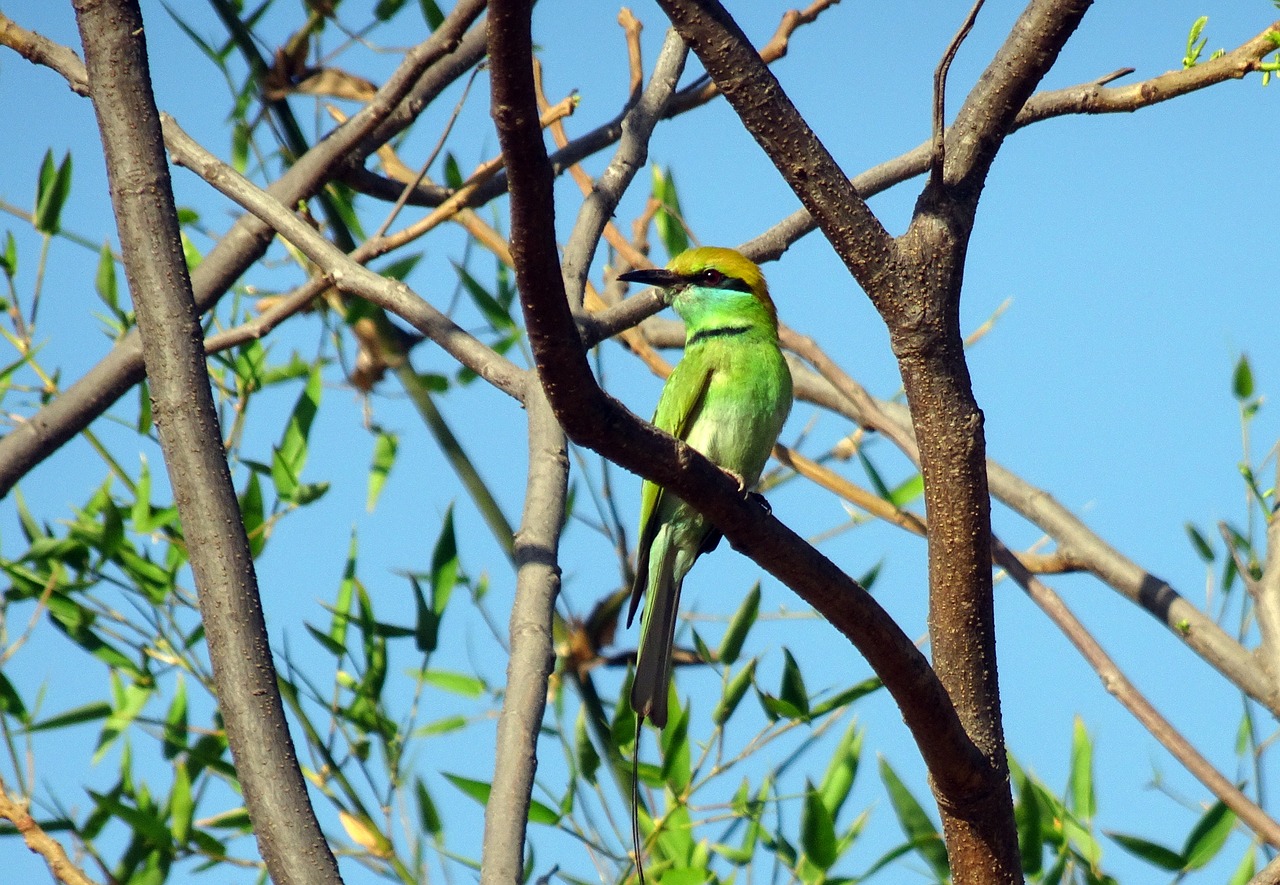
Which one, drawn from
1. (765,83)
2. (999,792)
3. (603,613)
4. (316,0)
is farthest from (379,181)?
(999,792)

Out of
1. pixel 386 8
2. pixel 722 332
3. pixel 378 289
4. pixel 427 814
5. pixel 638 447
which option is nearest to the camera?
pixel 638 447

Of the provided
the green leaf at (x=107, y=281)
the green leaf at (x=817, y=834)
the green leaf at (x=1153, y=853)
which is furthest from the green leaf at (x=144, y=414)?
the green leaf at (x=1153, y=853)

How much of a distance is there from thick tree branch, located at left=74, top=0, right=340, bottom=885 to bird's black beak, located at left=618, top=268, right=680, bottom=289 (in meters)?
1.66

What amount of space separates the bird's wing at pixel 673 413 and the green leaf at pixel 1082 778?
3.65ft

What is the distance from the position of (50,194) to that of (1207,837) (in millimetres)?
3180

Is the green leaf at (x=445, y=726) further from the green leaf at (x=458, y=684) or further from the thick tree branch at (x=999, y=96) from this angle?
the thick tree branch at (x=999, y=96)

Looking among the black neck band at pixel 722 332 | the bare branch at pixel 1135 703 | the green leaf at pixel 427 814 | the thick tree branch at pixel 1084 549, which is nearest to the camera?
the bare branch at pixel 1135 703

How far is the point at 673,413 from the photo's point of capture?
3.52 meters

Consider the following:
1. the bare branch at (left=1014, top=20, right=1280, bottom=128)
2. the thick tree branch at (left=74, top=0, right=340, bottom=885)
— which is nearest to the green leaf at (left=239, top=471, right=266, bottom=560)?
the thick tree branch at (left=74, top=0, right=340, bottom=885)

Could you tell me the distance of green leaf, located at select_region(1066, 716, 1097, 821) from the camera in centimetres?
330

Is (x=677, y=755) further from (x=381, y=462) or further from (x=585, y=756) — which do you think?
(x=381, y=462)

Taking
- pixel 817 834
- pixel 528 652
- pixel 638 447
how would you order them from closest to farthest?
pixel 638 447
pixel 528 652
pixel 817 834

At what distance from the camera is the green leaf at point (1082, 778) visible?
3297mm

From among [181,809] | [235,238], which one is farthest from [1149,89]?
[181,809]
